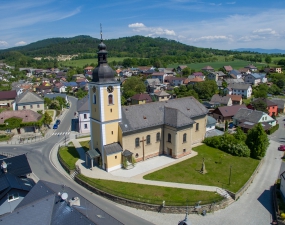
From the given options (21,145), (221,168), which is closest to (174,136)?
(221,168)

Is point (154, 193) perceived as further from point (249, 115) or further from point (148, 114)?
point (249, 115)

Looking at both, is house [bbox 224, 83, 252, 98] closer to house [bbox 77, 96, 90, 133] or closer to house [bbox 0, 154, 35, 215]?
house [bbox 77, 96, 90, 133]

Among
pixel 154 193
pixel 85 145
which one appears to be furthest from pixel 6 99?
pixel 154 193

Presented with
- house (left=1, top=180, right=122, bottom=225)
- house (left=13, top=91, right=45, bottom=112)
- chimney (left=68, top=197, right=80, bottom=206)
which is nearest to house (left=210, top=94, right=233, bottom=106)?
house (left=13, top=91, right=45, bottom=112)

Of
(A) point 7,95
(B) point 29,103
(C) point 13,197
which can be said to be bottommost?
(C) point 13,197

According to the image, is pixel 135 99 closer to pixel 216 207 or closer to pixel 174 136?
pixel 174 136

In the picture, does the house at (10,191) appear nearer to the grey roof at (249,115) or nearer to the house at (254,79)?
the grey roof at (249,115)

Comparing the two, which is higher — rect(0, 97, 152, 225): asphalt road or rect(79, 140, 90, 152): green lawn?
rect(79, 140, 90, 152): green lawn
